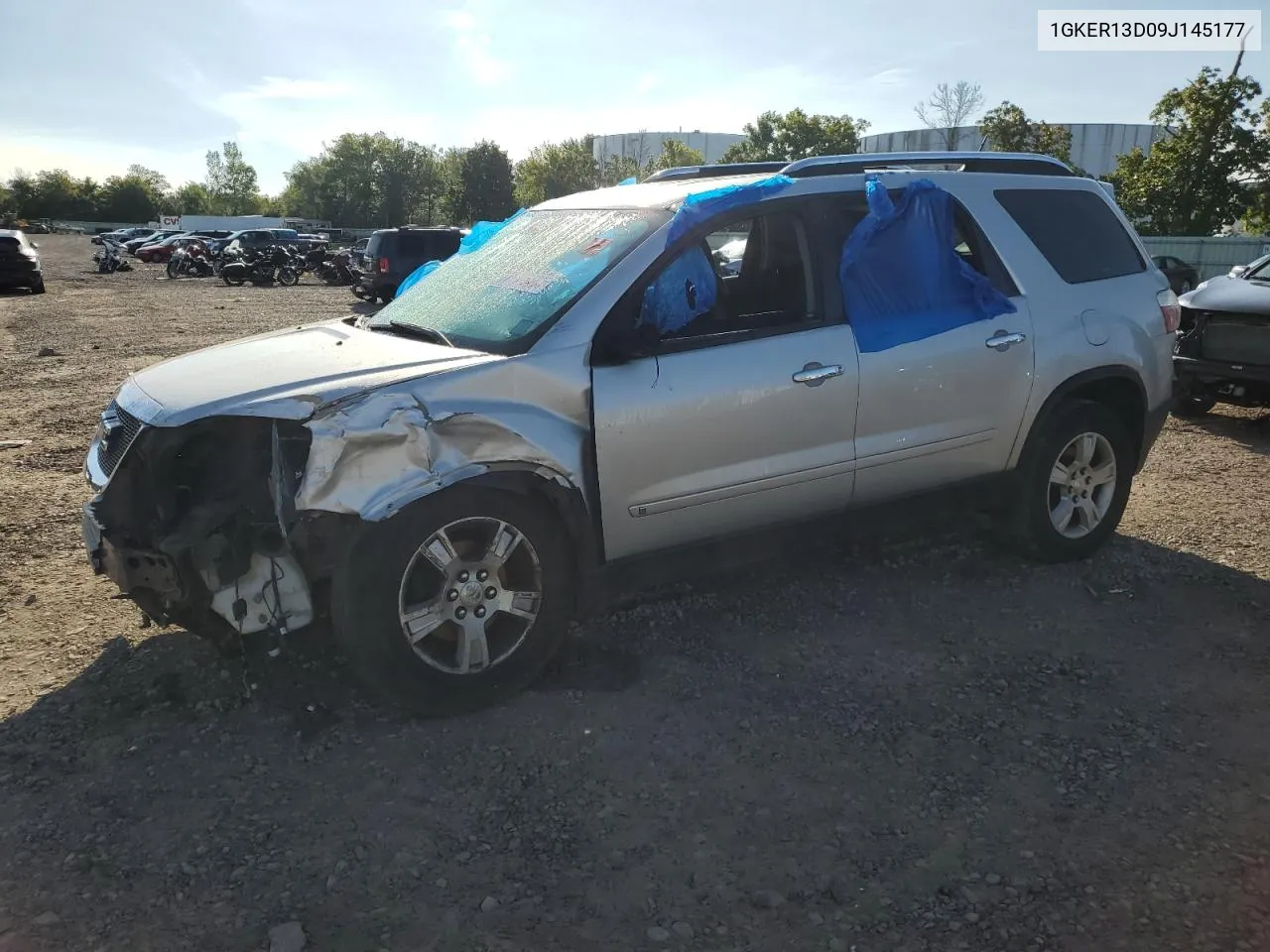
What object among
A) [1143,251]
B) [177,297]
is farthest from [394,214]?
[1143,251]

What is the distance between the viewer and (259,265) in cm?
3083

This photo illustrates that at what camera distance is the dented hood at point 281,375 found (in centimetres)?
324

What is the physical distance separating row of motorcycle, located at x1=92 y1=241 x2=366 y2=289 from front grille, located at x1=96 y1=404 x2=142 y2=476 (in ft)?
84.5

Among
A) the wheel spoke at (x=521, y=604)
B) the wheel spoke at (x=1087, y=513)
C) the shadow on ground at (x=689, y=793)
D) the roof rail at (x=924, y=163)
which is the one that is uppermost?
the roof rail at (x=924, y=163)

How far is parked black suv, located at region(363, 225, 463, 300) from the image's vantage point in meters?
20.5

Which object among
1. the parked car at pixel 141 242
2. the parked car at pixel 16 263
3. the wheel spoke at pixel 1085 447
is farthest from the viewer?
the parked car at pixel 141 242

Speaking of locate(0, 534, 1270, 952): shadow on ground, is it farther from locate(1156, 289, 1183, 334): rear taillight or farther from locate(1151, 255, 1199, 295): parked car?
locate(1151, 255, 1199, 295): parked car

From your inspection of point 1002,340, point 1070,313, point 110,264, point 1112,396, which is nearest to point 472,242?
point 1002,340

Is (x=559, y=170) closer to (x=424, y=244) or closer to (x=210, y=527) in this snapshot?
(x=424, y=244)

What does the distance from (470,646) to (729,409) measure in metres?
1.34

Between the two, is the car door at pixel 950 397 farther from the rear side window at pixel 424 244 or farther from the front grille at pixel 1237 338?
the rear side window at pixel 424 244

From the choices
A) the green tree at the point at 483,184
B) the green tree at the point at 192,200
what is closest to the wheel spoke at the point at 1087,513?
the green tree at the point at 483,184

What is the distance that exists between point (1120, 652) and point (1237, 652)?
0.52 metres

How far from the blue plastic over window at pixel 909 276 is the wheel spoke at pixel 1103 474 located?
43.2 inches
